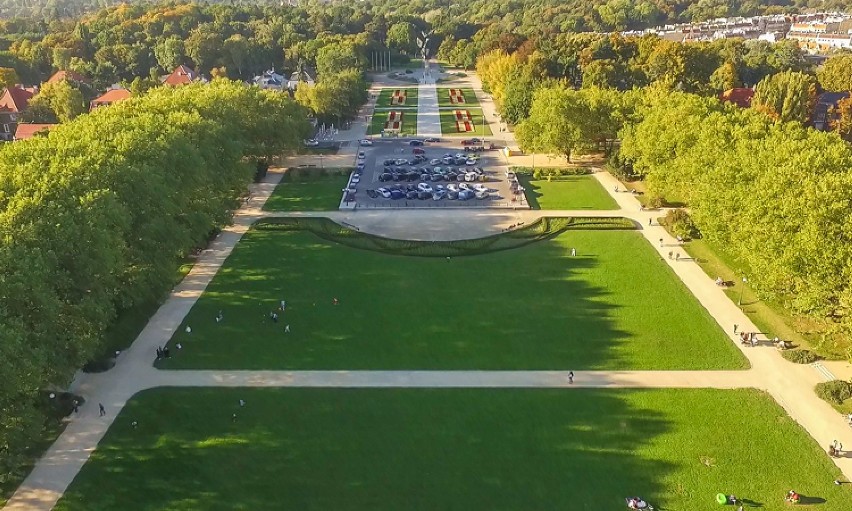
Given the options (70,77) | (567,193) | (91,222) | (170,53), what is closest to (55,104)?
(70,77)

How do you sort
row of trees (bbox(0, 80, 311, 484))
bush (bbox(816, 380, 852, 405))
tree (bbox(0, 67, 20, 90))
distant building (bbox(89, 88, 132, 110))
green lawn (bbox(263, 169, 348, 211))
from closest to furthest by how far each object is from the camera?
row of trees (bbox(0, 80, 311, 484)) → bush (bbox(816, 380, 852, 405)) → green lawn (bbox(263, 169, 348, 211)) → distant building (bbox(89, 88, 132, 110)) → tree (bbox(0, 67, 20, 90))

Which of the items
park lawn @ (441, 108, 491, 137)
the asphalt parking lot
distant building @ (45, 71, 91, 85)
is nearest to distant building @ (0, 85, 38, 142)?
distant building @ (45, 71, 91, 85)

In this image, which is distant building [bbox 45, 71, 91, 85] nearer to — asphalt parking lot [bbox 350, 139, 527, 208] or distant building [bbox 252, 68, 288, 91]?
distant building [bbox 252, 68, 288, 91]

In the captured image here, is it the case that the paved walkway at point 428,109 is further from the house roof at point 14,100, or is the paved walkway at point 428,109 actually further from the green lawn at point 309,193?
the house roof at point 14,100

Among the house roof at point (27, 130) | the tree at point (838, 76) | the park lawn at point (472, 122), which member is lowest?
the park lawn at point (472, 122)

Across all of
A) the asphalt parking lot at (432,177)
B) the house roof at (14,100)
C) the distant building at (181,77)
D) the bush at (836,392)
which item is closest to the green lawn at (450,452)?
the bush at (836,392)

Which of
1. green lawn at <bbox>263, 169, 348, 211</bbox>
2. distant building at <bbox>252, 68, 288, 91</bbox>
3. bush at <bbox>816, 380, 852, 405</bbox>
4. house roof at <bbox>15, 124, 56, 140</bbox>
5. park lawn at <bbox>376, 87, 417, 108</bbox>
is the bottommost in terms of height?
bush at <bbox>816, 380, 852, 405</bbox>
